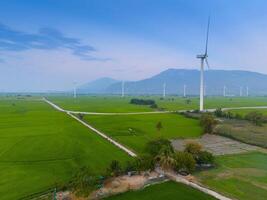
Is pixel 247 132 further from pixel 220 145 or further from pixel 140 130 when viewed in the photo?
pixel 140 130

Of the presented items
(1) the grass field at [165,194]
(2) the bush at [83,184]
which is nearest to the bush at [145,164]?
(1) the grass field at [165,194]

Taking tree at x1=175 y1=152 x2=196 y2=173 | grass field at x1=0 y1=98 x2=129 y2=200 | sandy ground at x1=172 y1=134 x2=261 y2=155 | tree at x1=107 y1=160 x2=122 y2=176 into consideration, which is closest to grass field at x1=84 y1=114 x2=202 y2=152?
sandy ground at x1=172 y1=134 x2=261 y2=155

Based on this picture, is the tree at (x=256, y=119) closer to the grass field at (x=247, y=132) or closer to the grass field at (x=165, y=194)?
the grass field at (x=247, y=132)

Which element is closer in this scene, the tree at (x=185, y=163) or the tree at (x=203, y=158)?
the tree at (x=185, y=163)

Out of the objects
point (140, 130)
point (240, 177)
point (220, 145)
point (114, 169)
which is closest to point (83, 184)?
point (114, 169)

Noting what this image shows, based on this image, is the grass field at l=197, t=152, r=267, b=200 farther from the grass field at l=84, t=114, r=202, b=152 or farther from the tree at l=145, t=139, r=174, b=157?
the grass field at l=84, t=114, r=202, b=152

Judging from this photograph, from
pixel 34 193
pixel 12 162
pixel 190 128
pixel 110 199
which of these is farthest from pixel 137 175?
pixel 190 128
